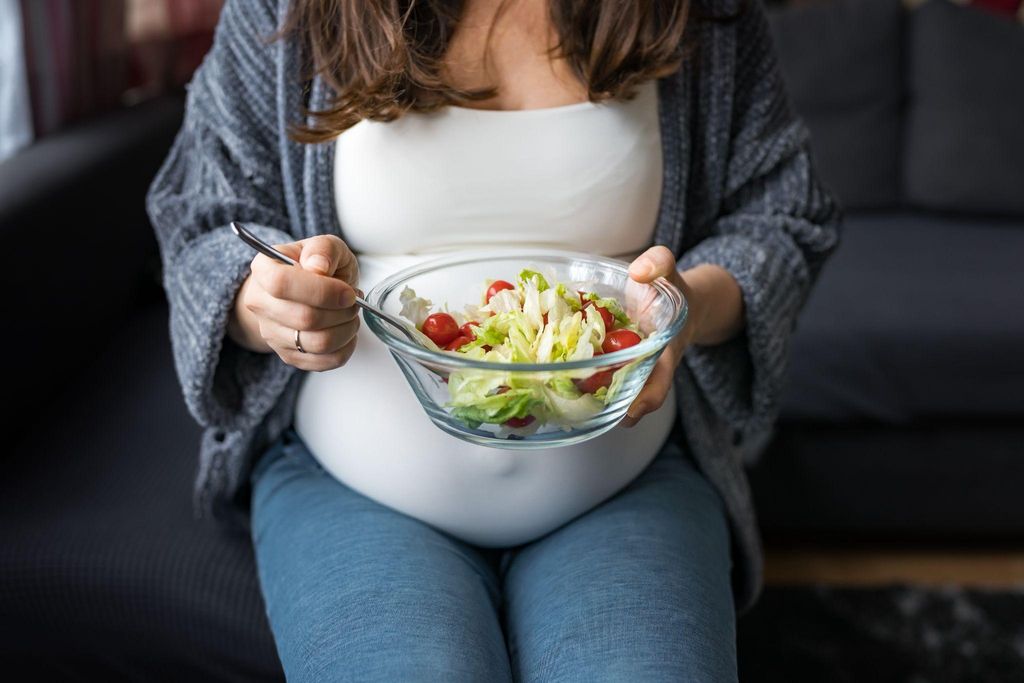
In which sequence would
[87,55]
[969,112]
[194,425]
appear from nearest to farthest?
[194,425], [87,55], [969,112]

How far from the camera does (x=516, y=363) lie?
0.67 metres

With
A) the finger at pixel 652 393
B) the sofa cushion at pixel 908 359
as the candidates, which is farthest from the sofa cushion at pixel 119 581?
the sofa cushion at pixel 908 359

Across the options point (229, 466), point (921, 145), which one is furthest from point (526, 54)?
point (921, 145)

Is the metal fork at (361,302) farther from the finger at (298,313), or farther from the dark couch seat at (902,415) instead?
the dark couch seat at (902,415)

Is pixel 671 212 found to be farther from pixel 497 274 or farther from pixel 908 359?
pixel 908 359

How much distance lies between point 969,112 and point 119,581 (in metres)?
1.82

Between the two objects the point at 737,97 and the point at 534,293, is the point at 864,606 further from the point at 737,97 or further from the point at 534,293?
the point at 534,293

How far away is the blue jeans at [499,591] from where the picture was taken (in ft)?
2.59

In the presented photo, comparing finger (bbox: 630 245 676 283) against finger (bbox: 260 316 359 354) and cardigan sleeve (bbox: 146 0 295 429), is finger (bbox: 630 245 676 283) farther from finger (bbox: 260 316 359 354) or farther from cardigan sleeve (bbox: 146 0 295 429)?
cardigan sleeve (bbox: 146 0 295 429)

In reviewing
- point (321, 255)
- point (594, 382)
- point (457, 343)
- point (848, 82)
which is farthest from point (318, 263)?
point (848, 82)

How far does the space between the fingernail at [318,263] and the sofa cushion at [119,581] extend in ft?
1.50

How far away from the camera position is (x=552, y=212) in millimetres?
958

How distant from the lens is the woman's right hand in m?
0.71

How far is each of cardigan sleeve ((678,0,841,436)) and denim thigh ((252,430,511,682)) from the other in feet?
1.08
